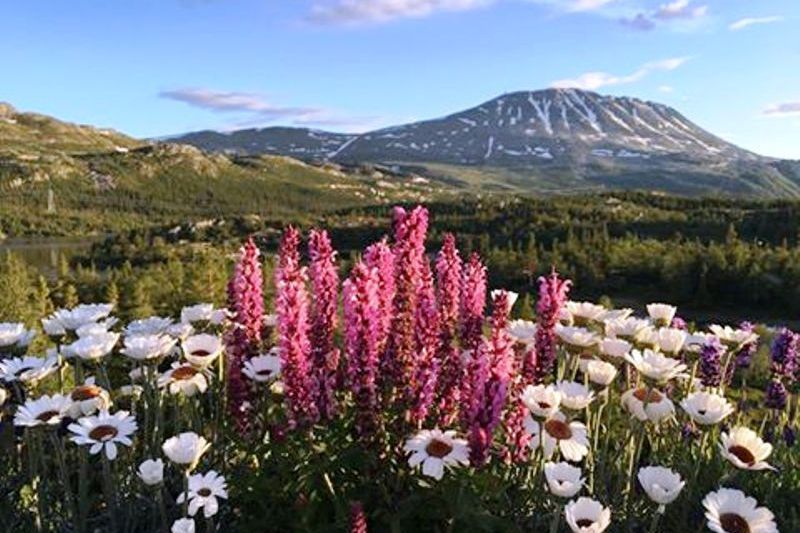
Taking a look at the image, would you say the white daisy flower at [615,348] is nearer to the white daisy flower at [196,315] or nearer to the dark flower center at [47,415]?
the white daisy flower at [196,315]

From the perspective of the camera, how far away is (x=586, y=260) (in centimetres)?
12444

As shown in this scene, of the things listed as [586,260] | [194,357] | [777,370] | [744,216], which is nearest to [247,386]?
[194,357]

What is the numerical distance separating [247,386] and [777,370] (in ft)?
17.1

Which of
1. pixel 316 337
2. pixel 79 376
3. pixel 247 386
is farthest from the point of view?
pixel 79 376

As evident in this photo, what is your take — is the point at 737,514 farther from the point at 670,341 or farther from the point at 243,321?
the point at 243,321

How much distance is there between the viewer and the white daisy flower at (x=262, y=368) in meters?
5.92

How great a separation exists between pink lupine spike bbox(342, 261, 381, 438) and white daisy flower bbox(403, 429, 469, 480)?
0.35 m

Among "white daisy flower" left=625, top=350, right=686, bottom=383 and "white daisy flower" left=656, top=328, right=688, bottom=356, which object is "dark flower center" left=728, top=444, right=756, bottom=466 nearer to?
"white daisy flower" left=625, top=350, right=686, bottom=383

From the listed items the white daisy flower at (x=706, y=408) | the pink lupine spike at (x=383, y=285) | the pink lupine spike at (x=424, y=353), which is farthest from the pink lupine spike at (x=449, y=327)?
the white daisy flower at (x=706, y=408)

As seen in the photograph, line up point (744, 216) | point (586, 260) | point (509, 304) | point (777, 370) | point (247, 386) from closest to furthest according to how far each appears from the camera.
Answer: point (509, 304)
point (247, 386)
point (777, 370)
point (586, 260)
point (744, 216)

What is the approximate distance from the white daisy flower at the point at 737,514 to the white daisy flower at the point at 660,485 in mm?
219

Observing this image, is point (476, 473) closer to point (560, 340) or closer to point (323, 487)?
point (323, 487)

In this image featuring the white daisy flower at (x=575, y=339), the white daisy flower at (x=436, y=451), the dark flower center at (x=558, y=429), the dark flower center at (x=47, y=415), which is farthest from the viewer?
the white daisy flower at (x=575, y=339)

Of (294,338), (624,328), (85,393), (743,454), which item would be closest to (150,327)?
(85,393)
